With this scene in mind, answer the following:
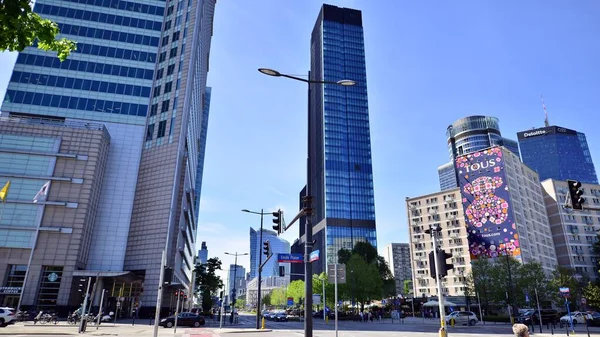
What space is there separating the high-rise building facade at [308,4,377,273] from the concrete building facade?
3952 inches

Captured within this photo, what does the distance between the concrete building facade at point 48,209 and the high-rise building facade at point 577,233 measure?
122m

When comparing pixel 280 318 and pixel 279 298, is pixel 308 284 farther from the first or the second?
pixel 279 298

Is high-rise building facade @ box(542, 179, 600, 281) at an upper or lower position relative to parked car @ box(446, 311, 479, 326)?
upper

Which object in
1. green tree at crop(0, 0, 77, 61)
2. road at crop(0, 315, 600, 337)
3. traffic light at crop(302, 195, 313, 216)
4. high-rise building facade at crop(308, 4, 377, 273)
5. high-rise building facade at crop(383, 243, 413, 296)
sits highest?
high-rise building facade at crop(308, 4, 377, 273)

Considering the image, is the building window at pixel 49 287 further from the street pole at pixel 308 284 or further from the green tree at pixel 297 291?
the green tree at pixel 297 291

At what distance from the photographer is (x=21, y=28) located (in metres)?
8.73

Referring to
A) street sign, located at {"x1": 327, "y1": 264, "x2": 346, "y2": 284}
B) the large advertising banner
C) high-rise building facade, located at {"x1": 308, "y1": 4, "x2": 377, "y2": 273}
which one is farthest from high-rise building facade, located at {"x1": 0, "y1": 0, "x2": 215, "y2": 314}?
high-rise building facade, located at {"x1": 308, "y1": 4, "x2": 377, "y2": 273}

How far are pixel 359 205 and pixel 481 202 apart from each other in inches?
2273

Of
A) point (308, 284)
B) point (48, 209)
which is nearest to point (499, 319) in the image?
point (308, 284)

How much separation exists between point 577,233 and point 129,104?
126m

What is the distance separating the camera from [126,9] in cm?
6731

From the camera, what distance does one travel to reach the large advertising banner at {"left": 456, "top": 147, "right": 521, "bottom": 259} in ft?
305

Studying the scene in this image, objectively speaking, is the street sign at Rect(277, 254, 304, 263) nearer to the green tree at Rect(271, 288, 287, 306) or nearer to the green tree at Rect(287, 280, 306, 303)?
the green tree at Rect(287, 280, 306, 303)

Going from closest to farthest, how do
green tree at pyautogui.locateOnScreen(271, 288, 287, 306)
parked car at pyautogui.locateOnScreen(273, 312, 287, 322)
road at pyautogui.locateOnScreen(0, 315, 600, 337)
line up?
1. road at pyautogui.locateOnScreen(0, 315, 600, 337)
2. parked car at pyautogui.locateOnScreen(273, 312, 287, 322)
3. green tree at pyautogui.locateOnScreen(271, 288, 287, 306)
